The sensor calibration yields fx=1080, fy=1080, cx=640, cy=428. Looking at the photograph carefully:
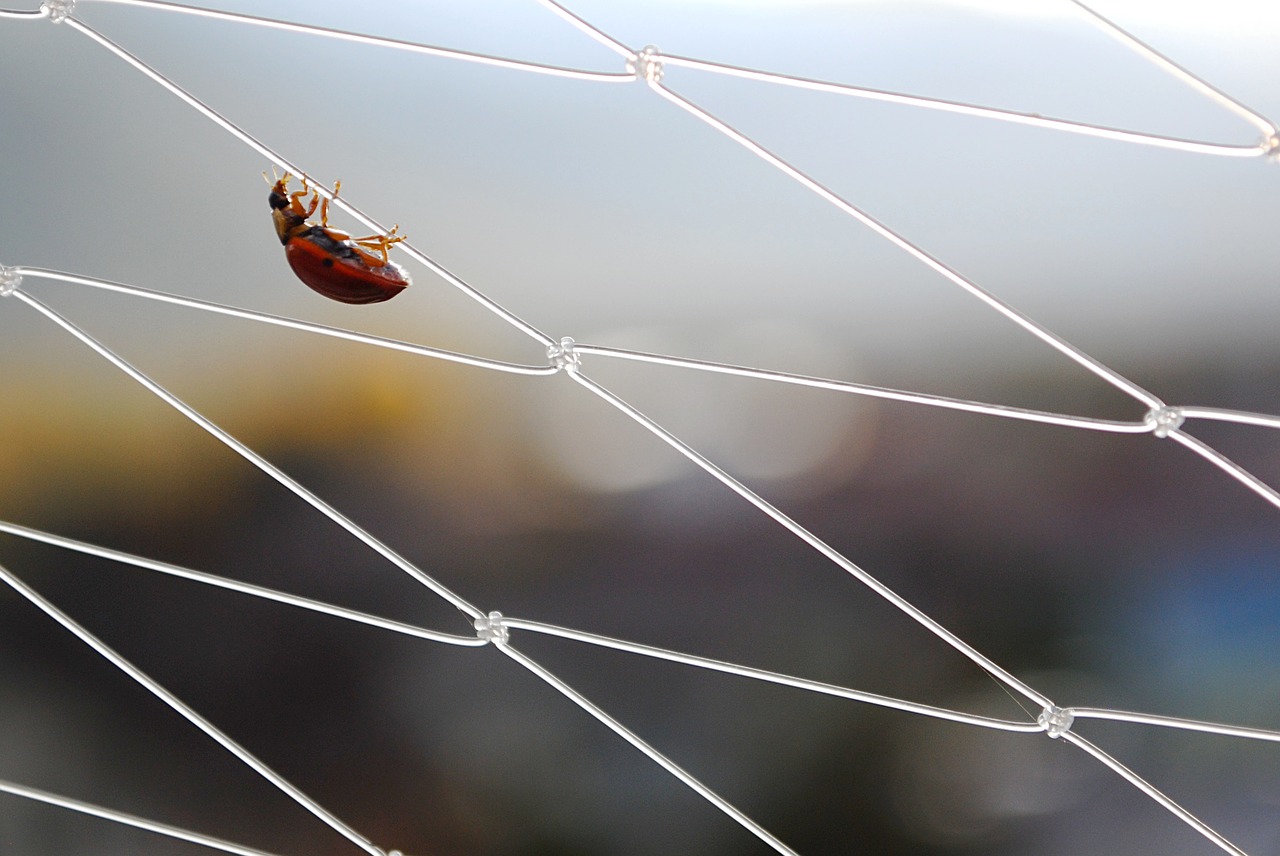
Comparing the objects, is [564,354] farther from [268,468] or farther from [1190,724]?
[1190,724]

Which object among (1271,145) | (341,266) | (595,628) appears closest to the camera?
(1271,145)

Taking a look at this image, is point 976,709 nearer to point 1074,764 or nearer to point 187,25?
point 1074,764

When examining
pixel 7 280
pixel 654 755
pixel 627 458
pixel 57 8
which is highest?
pixel 627 458

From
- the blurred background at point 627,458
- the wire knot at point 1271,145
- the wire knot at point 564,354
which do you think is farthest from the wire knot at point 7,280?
the wire knot at point 1271,145

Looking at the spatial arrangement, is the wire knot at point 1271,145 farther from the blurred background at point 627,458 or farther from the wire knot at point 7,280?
the blurred background at point 627,458

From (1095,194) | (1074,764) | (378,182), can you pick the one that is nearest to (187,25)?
(378,182)

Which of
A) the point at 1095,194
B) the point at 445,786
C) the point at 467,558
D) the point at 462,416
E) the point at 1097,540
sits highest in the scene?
the point at 1095,194

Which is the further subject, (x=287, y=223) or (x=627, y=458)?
(x=627, y=458)

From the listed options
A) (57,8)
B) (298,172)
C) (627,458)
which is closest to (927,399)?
(298,172)

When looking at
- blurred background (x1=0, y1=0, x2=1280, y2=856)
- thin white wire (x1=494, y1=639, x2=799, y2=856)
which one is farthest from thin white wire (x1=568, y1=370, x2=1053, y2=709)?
blurred background (x1=0, y1=0, x2=1280, y2=856)
